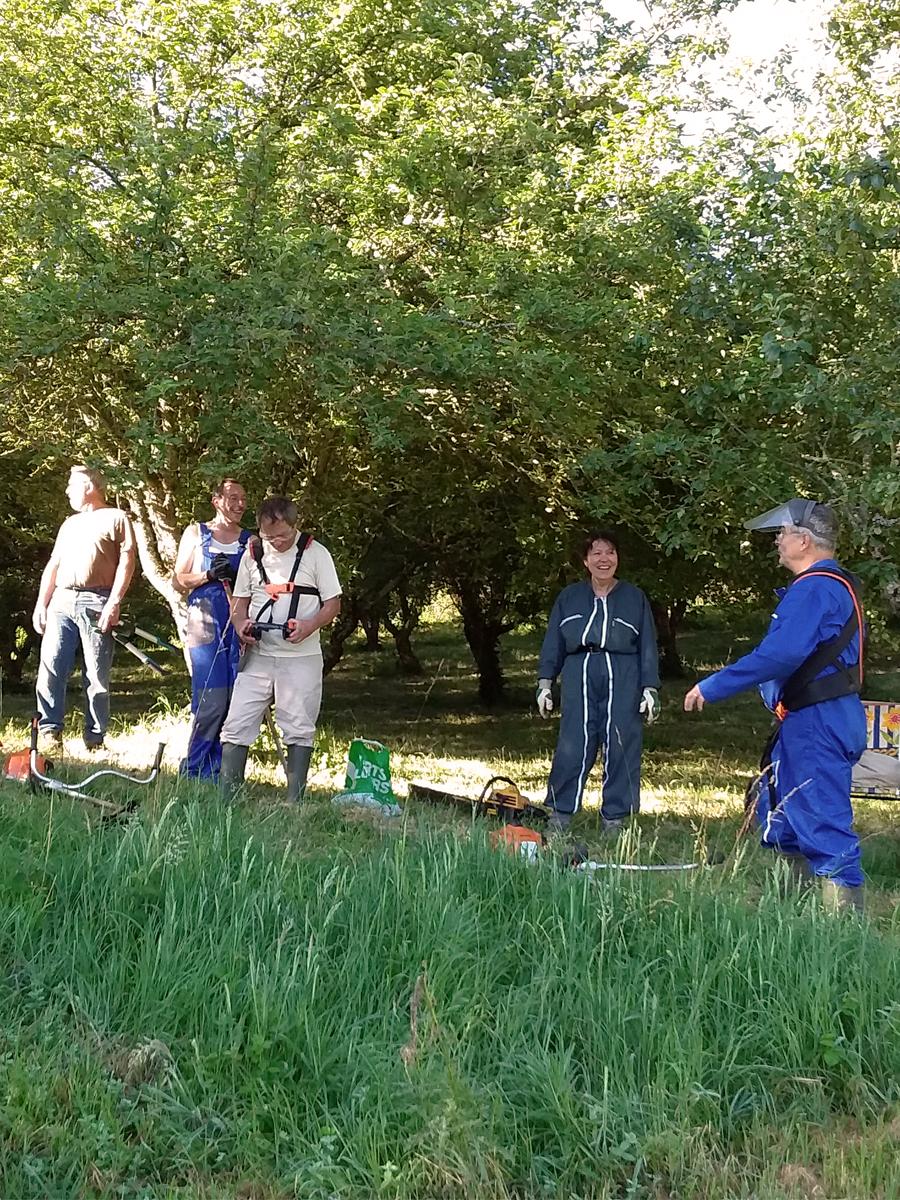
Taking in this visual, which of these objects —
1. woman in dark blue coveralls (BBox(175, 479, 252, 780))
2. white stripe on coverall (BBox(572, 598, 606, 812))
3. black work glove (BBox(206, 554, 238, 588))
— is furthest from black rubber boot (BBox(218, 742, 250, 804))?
white stripe on coverall (BBox(572, 598, 606, 812))

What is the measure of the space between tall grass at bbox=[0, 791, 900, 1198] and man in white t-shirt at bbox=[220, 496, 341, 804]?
206cm

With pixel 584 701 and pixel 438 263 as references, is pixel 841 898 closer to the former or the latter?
pixel 584 701

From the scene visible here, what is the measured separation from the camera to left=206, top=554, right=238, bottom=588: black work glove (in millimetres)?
6266

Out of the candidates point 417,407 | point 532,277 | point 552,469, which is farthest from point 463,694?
point 532,277

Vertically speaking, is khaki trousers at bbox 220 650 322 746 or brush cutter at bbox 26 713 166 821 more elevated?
khaki trousers at bbox 220 650 322 746

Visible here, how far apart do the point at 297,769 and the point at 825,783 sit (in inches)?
115

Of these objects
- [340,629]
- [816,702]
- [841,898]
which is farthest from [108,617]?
[340,629]

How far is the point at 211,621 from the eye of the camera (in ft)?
21.5

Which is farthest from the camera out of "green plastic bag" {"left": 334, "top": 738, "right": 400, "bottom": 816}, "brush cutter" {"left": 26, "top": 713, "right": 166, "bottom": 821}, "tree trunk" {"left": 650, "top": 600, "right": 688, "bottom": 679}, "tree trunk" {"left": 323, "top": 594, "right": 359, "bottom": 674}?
"tree trunk" {"left": 650, "top": 600, "right": 688, "bottom": 679}

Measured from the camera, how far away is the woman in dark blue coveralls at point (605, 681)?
6.40 metres

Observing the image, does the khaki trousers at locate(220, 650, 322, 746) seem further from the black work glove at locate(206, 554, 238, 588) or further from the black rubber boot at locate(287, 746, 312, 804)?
the black work glove at locate(206, 554, 238, 588)

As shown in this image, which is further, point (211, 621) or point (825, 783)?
point (211, 621)

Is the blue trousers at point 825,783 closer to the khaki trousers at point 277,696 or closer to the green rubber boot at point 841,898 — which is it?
the green rubber boot at point 841,898

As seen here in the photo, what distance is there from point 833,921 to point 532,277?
423cm
